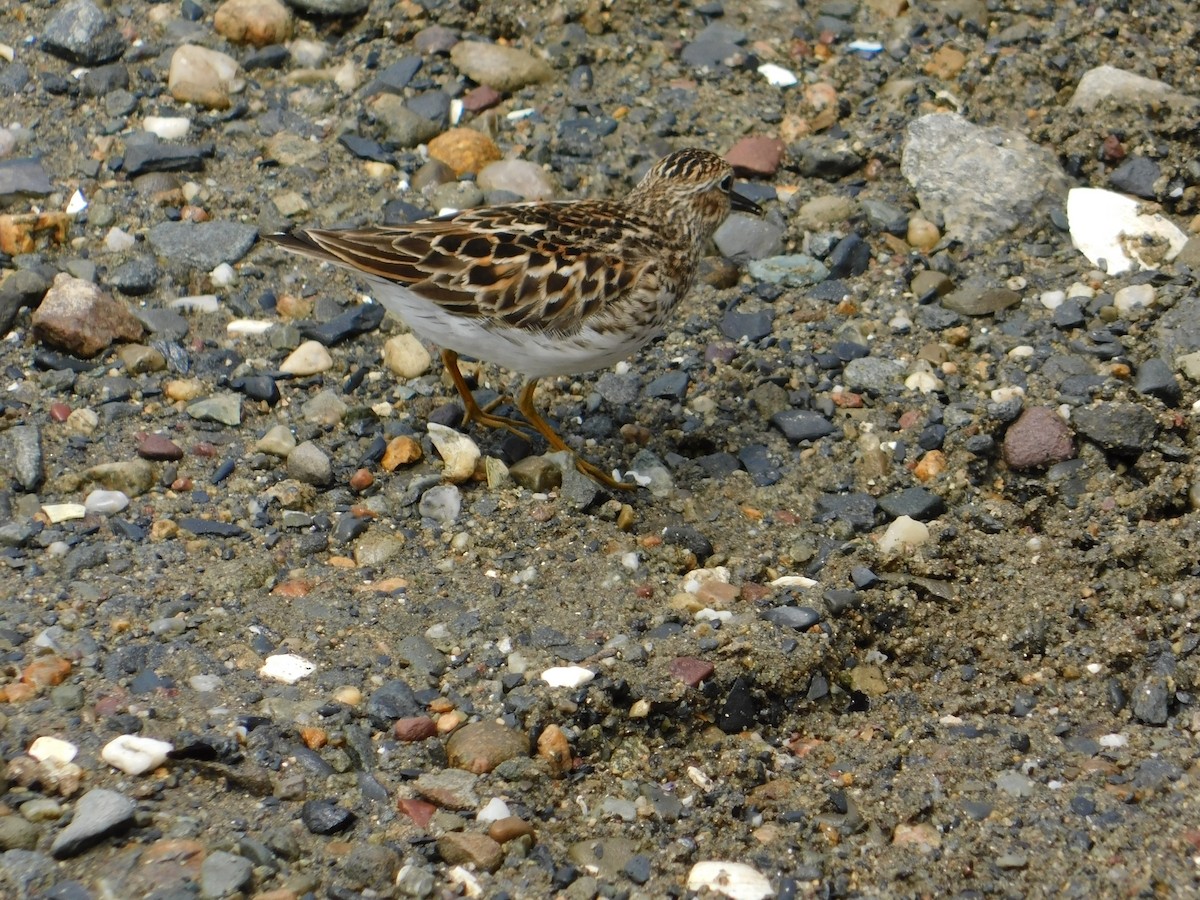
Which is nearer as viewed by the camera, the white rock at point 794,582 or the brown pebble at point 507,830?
the brown pebble at point 507,830

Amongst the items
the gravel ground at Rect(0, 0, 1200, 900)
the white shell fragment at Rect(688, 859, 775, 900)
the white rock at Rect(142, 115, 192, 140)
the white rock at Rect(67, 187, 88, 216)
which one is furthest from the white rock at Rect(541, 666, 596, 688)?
the white rock at Rect(142, 115, 192, 140)

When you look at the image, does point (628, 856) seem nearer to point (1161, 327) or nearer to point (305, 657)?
point (305, 657)

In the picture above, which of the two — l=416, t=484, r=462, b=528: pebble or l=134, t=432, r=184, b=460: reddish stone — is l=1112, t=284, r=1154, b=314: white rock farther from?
l=134, t=432, r=184, b=460: reddish stone

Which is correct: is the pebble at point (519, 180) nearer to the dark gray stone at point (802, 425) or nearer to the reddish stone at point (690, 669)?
the dark gray stone at point (802, 425)

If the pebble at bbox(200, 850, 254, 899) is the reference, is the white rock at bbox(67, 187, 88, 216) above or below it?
above

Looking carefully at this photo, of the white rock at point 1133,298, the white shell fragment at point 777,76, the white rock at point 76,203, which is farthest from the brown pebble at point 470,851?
the white shell fragment at point 777,76

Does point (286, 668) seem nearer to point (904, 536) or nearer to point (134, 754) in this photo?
point (134, 754)

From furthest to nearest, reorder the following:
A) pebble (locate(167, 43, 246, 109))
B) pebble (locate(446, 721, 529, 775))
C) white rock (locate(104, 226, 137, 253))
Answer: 1. pebble (locate(167, 43, 246, 109))
2. white rock (locate(104, 226, 137, 253))
3. pebble (locate(446, 721, 529, 775))

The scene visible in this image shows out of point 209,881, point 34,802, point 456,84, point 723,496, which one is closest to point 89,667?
point 34,802
